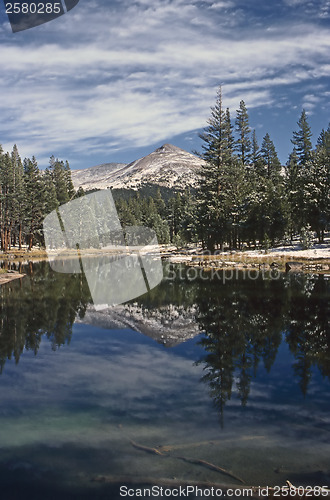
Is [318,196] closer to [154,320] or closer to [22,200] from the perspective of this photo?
[154,320]

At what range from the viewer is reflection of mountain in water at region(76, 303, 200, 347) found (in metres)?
14.1

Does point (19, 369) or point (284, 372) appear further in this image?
point (19, 369)

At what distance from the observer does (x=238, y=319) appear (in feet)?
49.5

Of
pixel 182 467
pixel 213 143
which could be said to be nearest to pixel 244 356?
pixel 182 467

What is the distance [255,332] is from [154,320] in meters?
4.92

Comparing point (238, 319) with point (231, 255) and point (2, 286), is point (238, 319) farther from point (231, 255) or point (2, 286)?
point (231, 255)

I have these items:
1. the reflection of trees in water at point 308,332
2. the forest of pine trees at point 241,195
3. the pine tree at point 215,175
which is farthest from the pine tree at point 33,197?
the reflection of trees in water at point 308,332

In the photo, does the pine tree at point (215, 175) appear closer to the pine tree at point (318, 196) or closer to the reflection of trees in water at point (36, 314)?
the pine tree at point (318, 196)

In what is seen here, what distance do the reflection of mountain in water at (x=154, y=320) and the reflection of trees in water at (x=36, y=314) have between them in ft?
4.02

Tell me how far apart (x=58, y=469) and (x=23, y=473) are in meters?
0.51

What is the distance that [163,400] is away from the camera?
824cm

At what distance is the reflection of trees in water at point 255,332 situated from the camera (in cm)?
948

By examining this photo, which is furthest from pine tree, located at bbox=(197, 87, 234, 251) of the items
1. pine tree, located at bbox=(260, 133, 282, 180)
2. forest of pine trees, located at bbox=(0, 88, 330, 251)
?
pine tree, located at bbox=(260, 133, 282, 180)

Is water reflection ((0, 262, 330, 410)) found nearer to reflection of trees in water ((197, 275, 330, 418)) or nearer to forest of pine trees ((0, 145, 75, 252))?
reflection of trees in water ((197, 275, 330, 418))
